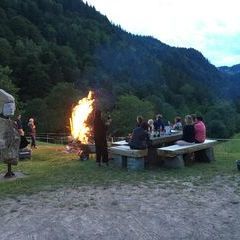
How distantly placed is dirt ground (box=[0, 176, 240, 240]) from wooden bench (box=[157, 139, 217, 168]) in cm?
286

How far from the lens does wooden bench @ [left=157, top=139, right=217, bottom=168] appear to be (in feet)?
48.0

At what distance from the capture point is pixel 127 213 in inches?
356

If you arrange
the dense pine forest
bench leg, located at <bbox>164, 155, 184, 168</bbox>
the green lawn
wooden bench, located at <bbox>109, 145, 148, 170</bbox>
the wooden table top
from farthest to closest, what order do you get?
the dense pine forest → the wooden table top → bench leg, located at <bbox>164, 155, 184, 168</bbox> → wooden bench, located at <bbox>109, 145, 148, 170</bbox> → the green lawn

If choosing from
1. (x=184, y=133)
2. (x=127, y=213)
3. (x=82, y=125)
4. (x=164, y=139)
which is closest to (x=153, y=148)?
(x=164, y=139)

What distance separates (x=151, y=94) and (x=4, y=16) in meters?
43.2

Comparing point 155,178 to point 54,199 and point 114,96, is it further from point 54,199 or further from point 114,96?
point 114,96

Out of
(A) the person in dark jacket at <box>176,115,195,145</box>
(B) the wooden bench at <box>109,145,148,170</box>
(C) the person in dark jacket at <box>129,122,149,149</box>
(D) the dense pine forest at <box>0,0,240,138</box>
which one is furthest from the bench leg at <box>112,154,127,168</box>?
(D) the dense pine forest at <box>0,0,240,138</box>

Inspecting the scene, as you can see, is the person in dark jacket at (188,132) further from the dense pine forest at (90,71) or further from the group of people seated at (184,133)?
the dense pine forest at (90,71)

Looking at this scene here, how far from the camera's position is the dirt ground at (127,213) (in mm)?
7871

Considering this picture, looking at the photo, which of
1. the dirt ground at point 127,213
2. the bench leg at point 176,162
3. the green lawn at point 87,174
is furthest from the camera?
the bench leg at point 176,162

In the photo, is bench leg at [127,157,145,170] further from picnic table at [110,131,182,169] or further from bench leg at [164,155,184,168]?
bench leg at [164,155,184,168]

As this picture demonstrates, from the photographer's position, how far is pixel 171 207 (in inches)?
375

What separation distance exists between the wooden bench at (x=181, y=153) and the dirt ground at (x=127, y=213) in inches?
113

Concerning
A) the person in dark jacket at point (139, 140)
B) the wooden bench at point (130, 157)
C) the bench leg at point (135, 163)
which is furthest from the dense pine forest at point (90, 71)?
the bench leg at point (135, 163)
